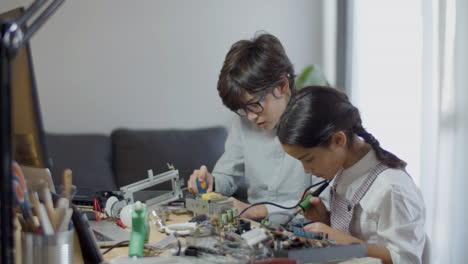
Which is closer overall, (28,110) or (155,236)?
(28,110)

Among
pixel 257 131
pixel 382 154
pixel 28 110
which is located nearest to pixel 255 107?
pixel 257 131

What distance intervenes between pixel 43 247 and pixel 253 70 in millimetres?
1212

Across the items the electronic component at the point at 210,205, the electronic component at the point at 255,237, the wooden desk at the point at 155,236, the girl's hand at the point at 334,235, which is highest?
the electronic component at the point at 255,237

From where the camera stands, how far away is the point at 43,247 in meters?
0.91

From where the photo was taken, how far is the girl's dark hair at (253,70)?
198cm

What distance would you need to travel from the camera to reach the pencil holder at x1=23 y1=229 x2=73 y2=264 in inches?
35.9

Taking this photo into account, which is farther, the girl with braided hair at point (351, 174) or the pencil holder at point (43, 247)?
the girl with braided hair at point (351, 174)

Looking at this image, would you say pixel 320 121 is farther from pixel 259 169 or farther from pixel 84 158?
pixel 84 158

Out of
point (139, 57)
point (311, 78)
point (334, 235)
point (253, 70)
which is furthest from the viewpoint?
point (139, 57)

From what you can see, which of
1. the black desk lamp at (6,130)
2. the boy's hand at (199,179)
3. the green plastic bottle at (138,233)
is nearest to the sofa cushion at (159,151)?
the boy's hand at (199,179)

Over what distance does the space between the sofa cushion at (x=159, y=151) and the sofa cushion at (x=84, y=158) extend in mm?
68

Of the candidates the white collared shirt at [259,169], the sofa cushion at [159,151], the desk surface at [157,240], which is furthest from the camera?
the sofa cushion at [159,151]

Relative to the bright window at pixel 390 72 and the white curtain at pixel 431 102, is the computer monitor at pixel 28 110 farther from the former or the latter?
the bright window at pixel 390 72

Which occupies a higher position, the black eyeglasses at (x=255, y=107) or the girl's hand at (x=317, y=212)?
the black eyeglasses at (x=255, y=107)
